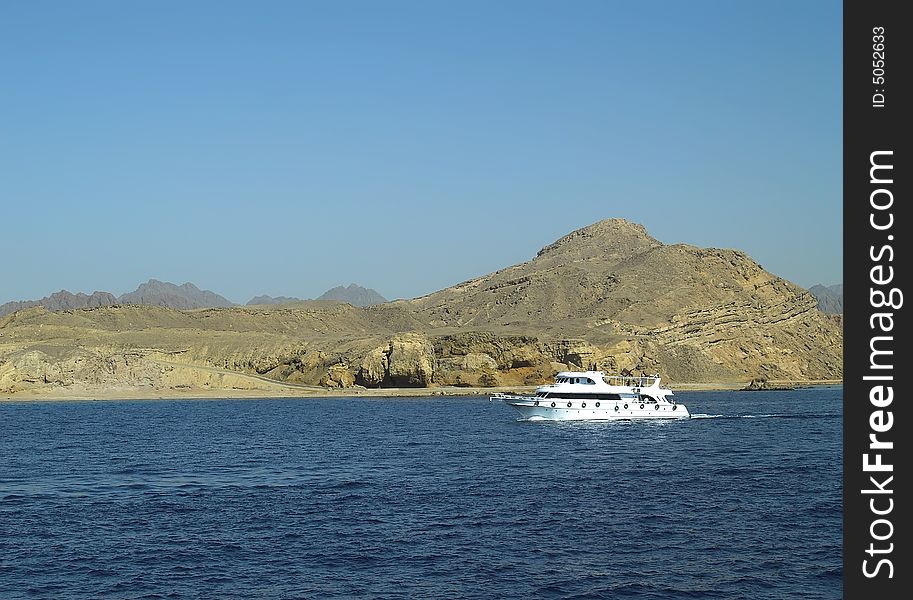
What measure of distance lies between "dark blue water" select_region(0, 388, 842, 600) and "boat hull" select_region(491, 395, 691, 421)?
533 inches

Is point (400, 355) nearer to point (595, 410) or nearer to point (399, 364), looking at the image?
point (399, 364)

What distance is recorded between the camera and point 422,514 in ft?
140

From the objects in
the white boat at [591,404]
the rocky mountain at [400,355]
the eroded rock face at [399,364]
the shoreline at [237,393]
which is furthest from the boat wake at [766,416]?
the eroded rock face at [399,364]

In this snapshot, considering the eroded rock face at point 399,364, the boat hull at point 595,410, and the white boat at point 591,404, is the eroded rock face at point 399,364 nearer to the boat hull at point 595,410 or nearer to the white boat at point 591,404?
the white boat at point 591,404

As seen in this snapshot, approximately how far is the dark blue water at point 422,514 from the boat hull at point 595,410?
13538 millimetres

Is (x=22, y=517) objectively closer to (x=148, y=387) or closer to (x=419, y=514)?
(x=419, y=514)

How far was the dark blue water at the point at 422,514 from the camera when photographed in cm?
3131

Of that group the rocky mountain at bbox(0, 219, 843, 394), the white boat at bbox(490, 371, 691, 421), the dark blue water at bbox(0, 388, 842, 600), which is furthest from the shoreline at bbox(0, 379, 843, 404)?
the dark blue water at bbox(0, 388, 842, 600)

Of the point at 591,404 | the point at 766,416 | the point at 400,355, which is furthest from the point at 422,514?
the point at 400,355

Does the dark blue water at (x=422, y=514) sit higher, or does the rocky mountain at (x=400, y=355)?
the rocky mountain at (x=400, y=355)

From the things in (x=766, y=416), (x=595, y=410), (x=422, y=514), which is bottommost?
(x=422, y=514)

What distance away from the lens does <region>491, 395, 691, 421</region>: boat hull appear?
98000 mm

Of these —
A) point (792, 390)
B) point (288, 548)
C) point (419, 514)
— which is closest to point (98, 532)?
point (288, 548)

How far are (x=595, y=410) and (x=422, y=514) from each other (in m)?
58.3
